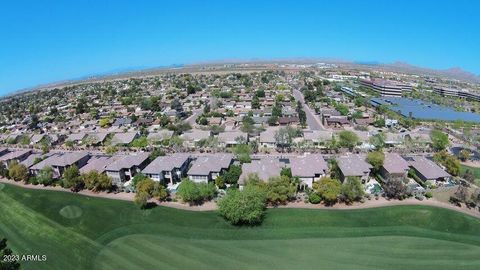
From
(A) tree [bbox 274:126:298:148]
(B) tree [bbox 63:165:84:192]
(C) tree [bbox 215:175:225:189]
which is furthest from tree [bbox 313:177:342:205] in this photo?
(B) tree [bbox 63:165:84:192]

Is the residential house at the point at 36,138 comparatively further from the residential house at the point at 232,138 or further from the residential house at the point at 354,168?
the residential house at the point at 354,168

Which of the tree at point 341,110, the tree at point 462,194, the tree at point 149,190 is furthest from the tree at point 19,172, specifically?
the tree at point 341,110

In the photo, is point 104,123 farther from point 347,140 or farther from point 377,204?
point 377,204

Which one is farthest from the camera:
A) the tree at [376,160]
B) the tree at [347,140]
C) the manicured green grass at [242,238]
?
the tree at [347,140]

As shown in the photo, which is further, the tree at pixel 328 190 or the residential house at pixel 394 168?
the residential house at pixel 394 168

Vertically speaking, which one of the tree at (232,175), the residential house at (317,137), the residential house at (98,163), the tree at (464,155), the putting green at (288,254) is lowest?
the putting green at (288,254)

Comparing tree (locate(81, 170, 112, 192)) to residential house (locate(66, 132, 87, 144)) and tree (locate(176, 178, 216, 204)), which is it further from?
residential house (locate(66, 132, 87, 144))

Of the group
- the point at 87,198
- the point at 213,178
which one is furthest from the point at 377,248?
the point at 87,198
